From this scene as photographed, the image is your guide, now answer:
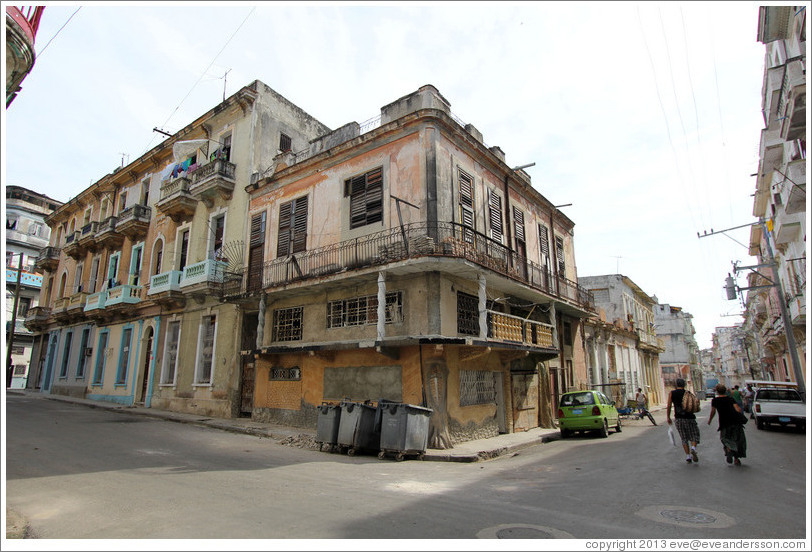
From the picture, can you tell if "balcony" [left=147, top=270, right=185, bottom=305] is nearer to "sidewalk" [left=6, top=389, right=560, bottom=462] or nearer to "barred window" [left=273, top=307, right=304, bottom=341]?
"sidewalk" [left=6, top=389, right=560, bottom=462]

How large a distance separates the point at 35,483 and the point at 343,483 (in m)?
4.67

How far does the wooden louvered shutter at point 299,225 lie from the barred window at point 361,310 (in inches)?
108

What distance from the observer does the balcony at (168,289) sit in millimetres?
20453

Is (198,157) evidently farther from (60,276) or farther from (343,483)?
(343,483)

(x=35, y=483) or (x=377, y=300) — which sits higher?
(x=377, y=300)

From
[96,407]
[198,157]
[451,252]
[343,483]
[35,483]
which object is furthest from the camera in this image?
[198,157]

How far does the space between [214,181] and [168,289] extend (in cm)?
526

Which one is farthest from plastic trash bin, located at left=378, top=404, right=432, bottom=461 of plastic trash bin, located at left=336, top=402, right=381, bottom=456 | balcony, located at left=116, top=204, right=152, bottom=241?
balcony, located at left=116, top=204, right=152, bottom=241

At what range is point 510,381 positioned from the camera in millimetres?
16516

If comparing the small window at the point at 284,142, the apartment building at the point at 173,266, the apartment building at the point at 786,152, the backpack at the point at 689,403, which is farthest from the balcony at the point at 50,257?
the apartment building at the point at 786,152

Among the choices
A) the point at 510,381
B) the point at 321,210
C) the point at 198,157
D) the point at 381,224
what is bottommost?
the point at 510,381

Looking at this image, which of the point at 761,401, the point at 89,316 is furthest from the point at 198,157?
the point at 761,401

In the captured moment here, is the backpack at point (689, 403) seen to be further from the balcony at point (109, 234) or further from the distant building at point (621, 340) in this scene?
the balcony at point (109, 234)

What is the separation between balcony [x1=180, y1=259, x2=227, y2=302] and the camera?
728 inches
